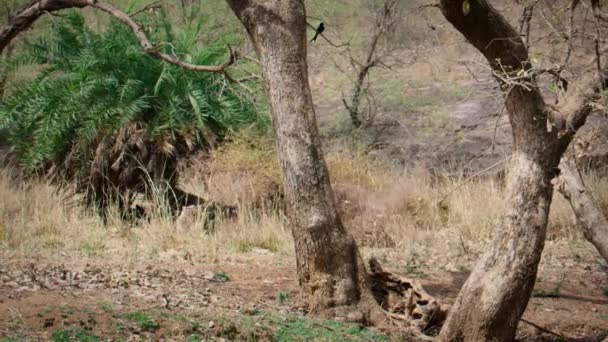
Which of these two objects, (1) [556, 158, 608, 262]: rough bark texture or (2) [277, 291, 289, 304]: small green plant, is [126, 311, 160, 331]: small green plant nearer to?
(2) [277, 291, 289, 304]: small green plant

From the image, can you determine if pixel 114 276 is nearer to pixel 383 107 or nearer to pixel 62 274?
pixel 62 274

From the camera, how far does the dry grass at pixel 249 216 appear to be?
9414mm

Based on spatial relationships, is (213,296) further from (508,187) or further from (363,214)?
(363,214)

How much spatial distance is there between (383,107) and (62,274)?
359 inches

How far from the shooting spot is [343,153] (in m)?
13.2

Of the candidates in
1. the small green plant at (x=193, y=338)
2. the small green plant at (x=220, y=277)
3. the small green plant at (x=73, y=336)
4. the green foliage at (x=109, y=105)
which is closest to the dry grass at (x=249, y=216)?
the green foliage at (x=109, y=105)

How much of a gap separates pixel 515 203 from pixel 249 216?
502cm

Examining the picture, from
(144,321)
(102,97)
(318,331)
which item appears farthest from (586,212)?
(102,97)

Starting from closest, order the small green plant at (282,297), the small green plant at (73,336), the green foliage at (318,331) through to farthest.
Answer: the small green plant at (73,336) < the green foliage at (318,331) < the small green plant at (282,297)

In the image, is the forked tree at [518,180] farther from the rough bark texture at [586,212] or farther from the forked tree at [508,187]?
the rough bark texture at [586,212]

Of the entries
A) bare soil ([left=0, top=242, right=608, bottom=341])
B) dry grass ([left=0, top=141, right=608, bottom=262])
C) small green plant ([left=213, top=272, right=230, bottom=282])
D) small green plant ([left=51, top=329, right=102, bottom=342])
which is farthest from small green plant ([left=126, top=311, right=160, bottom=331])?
dry grass ([left=0, top=141, right=608, bottom=262])

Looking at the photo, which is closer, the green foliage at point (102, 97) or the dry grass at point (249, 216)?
the dry grass at point (249, 216)

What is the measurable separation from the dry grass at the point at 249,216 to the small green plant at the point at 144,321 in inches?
111

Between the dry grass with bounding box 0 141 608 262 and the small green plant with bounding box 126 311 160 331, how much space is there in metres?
2.82
